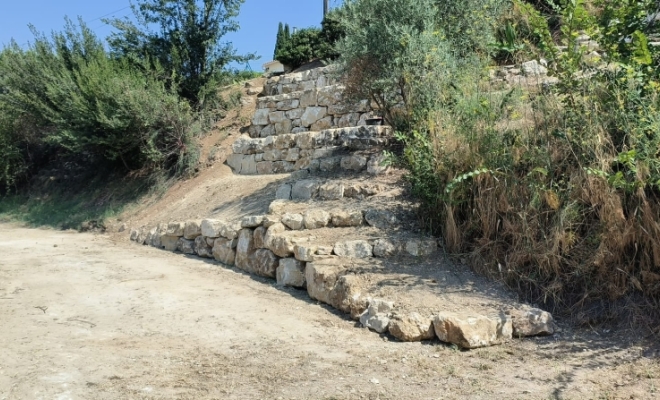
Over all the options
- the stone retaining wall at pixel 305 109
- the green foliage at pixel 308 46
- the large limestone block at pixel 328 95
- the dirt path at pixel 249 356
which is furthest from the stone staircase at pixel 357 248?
the green foliage at pixel 308 46

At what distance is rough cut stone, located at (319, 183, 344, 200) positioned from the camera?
7988mm

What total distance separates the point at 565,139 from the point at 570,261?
122 cm

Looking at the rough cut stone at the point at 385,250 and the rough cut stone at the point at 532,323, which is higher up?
the rough cut stone at the point at 385,250

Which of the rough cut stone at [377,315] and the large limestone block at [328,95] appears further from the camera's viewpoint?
the large limestone block at [328,95]

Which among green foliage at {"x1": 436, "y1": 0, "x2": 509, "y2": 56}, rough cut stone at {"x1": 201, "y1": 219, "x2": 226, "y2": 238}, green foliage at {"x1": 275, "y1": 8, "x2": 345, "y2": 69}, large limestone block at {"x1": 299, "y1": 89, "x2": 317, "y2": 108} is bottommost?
rough cut stone at {"x1": 201, "y1": 219, "x2": 226, "y2": 238}

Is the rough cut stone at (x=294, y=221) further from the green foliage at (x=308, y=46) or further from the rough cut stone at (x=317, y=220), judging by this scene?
the green foliage at (x=308, y=46)

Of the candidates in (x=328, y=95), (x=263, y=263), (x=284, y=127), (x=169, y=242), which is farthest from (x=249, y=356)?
(x=284, y=127)

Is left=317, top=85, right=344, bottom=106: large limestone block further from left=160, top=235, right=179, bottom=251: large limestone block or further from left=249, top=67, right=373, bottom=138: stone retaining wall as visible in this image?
left=160, top=235, right=179, bottom=251: large limestone block

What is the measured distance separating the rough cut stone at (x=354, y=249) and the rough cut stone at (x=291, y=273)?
0.49 m

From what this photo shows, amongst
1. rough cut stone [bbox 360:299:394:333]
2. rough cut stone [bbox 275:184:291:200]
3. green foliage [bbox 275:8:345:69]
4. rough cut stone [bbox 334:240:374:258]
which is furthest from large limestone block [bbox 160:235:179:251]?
green foliage [bbox 275:8:345:69]

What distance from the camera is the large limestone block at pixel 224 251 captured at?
8.02 metres

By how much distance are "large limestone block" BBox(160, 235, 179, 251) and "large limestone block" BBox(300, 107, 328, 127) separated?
465 cm

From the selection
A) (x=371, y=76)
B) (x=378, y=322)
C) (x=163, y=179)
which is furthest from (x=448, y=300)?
(x=163, y=179)

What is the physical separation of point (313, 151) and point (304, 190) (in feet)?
8.40
